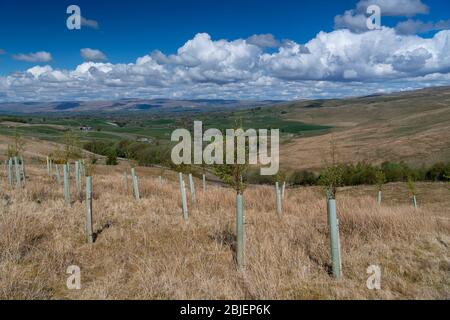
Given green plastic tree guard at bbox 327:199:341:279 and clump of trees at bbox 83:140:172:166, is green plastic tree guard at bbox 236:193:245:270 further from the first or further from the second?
clump of trees at bbox 83:140:172:166

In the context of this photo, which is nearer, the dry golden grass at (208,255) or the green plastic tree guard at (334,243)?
the dry golden grass at (208,255)

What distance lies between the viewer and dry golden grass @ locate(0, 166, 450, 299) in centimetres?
634

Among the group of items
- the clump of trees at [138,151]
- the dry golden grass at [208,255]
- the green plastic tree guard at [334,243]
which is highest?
the green plastic tree guard at [334,243]

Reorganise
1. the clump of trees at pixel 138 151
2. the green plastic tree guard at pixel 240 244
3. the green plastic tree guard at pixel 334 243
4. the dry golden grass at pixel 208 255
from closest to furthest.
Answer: the dry golden grass at pixel 208 255, the green plastic tree guard at pixel 334 243, the green plastic tree guard at pixel 240 244, the clump of trees at pixel 138 151

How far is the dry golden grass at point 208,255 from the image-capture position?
6.34m

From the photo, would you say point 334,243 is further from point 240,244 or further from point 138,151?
point 138,151

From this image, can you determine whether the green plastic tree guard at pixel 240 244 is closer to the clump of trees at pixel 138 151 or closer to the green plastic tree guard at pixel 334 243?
the green plastic tree guard at pixel 334 243

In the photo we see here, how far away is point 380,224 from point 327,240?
2.08 m

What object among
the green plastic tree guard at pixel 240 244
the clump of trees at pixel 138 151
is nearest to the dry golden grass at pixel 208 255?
the green plastic tree guard at pixel 240 244

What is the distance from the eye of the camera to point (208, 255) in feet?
27.7

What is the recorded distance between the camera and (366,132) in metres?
146

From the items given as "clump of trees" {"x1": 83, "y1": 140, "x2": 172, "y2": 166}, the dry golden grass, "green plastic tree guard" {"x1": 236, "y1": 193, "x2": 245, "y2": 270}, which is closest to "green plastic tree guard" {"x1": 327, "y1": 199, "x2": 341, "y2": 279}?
the dry golden grass
